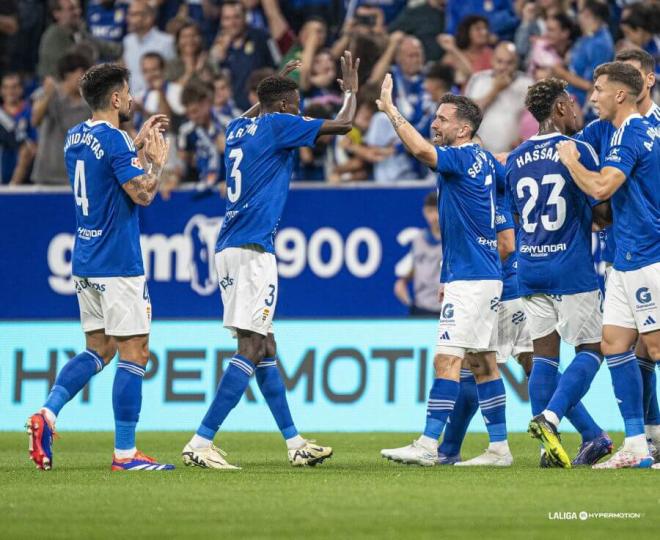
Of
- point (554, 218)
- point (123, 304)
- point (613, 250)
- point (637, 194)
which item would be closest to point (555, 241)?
point (554, 218)

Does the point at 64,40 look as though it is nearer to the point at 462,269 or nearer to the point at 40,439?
the point at 40,439

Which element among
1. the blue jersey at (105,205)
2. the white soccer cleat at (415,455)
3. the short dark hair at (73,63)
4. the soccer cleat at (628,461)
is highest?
the short dark hair at (73,63)

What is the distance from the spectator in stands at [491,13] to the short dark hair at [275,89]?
8266mm

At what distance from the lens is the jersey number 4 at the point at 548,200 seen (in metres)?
9.79

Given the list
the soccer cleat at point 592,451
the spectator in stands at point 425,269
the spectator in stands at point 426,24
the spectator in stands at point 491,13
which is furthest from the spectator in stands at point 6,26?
the soccer cleat at point 592,451

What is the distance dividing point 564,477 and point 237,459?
10.2 feet

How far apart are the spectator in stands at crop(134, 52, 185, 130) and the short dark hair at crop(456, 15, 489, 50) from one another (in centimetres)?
384

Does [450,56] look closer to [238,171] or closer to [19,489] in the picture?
[238,171]

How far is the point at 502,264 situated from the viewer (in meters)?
10.5

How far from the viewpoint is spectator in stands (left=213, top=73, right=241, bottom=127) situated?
17297 millimetres

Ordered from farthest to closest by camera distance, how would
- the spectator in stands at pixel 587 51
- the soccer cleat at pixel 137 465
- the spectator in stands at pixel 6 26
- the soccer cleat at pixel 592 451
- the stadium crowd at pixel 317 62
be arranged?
the spectator in stands at pixel 6 26, the stadium crowd at pixel 317 62, the spectator in stands at pixel 587 51, the soccer cleat at pixel 592 451, the soccer cleat at pixel 137 465

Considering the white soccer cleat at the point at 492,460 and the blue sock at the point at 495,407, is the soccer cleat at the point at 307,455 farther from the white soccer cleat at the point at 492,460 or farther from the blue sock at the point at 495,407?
the blue sock at the point at 495,407

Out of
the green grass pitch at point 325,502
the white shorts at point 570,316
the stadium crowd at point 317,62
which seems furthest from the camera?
the stadium crowd at point 317,62

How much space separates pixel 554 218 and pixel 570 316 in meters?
0.72
